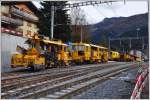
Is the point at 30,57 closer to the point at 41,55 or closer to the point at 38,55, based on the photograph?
the point at 38,55

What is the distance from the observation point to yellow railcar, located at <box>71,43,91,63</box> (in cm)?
3111

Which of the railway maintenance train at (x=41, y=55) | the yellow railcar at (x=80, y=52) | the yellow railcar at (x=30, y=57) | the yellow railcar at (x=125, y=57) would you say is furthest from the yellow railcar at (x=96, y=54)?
the yellow railcar at (x=30, y=57)

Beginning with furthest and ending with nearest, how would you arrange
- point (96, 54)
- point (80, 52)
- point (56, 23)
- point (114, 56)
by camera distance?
point (114, 56) → point (96, 54) → point (56, 23) → point (80, 52)

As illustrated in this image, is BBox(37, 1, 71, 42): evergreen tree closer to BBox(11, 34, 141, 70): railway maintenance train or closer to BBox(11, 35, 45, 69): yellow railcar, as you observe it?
BBox(11, 34, 141, 70): railway maintenance train

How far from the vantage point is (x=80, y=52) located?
3173 centimetres

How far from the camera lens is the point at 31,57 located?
2081cm

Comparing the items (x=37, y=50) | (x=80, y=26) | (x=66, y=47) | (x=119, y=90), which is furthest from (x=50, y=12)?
(x=119, y=90)

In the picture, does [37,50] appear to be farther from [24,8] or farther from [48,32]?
[24,8]

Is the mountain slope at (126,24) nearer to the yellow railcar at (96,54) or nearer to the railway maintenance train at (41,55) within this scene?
the railway maintenance train at (41,55)

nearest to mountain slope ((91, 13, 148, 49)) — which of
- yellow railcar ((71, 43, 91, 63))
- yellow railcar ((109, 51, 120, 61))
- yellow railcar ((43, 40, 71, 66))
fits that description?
yellow railcar ((43, 40, 71, 66))

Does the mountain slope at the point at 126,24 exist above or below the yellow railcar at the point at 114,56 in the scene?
above

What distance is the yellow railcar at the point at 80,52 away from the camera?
3111 centimetres

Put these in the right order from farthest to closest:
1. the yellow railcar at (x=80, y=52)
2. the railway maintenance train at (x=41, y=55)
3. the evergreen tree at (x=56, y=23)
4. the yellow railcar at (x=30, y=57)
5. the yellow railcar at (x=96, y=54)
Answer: the yellow railcar at (x=96, y=54) → the evergreen tree at (x=56, y=23) → the yellow railcar at (x=80, y=52) → the railway maintenance train at (x=41, y=55) → the yellow railcar at (x=30, y=57)

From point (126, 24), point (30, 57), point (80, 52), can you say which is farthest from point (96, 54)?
point (126, 24)
